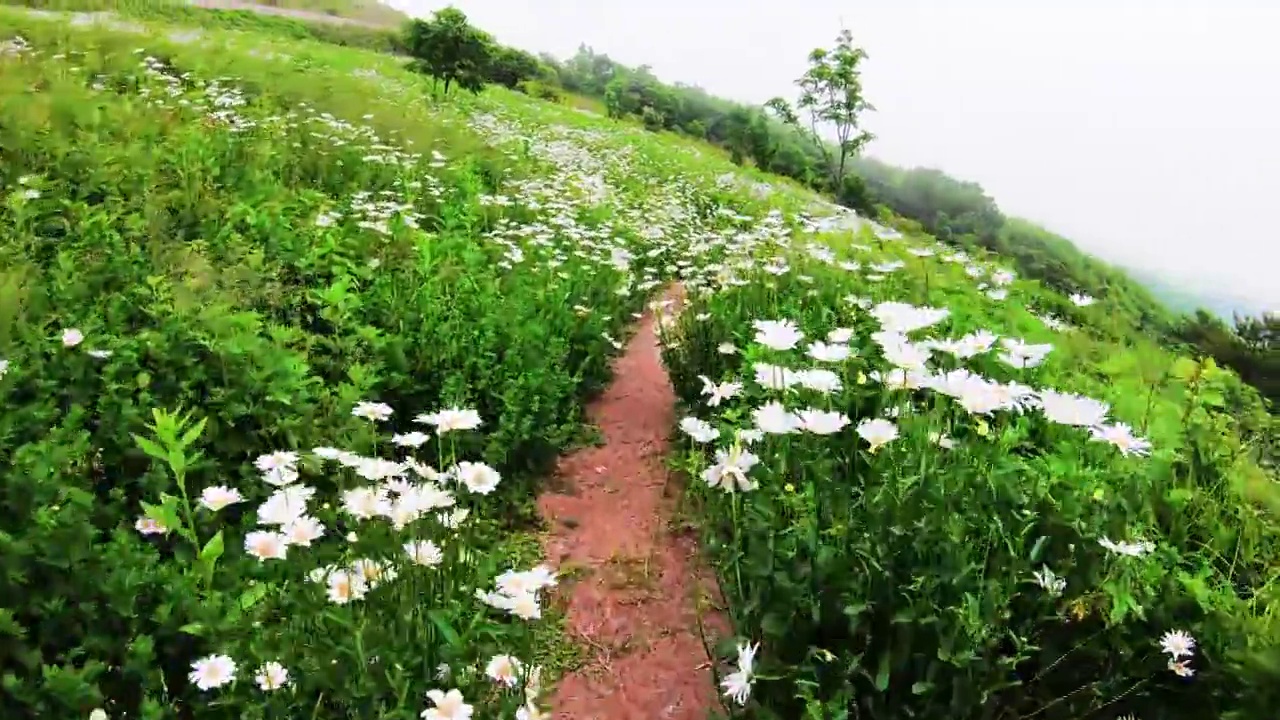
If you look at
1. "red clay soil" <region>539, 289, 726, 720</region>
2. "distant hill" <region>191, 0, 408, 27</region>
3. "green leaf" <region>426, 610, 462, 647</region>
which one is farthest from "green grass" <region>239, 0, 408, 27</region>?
"green leaf" <region>426, 610, 462, 647</region>

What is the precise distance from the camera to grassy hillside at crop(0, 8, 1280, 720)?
213 cm

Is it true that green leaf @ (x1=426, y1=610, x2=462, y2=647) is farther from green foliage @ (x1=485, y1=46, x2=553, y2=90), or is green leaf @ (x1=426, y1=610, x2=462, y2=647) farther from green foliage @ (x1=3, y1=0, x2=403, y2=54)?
green foliage @ (x1=485, y1=46, x2=553, y2=90)

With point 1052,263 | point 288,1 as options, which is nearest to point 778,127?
point 1052,263

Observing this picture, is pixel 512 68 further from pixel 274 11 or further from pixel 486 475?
pixel 486 475

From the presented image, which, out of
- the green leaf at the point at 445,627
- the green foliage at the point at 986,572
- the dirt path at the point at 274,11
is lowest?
the green leaf at the point at 445,627

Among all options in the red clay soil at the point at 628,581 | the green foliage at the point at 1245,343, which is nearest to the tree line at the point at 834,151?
the green foliage at the point at 1245,343

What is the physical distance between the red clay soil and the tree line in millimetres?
4751

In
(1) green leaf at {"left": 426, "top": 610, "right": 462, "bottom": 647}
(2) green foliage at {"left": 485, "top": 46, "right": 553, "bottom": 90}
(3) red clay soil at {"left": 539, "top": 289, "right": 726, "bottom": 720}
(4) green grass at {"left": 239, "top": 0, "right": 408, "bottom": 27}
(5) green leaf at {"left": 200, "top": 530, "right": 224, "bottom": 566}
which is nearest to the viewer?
(1) green leaf at {"left": 426, "top": 610, "right": 462, "bottom": 647}

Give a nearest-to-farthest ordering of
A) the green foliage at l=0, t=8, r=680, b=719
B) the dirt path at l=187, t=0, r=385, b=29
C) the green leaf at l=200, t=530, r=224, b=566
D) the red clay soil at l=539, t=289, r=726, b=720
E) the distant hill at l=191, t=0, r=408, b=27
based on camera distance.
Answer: the green foliage at l=0, t=8, r=680, b=719 < the green leaf at l=200, t=530, r=224, b=566 < the red clay soil at l=539, t=289, r=726, b=720 < the dirt path at l=187, t=0, r=385, b=29 < the distant hill at l=191, t=0, r=408, b=27

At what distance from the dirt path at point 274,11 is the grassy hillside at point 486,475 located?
2768 cm

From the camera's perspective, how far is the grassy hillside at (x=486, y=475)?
2131 mm

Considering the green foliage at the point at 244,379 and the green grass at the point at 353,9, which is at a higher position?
the green grass at the point at 353,9

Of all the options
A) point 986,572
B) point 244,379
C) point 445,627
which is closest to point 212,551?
point 445,627

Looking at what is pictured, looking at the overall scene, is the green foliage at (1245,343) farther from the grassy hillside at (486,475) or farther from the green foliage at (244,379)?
the green foliage at (244,379)
